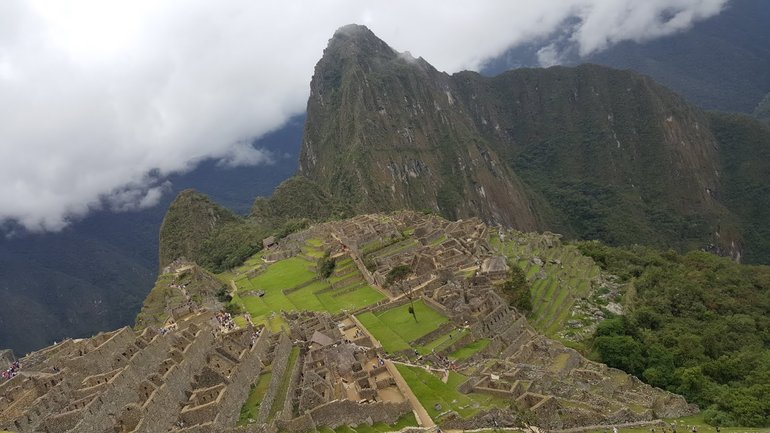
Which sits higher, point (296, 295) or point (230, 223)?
point (230, 223)

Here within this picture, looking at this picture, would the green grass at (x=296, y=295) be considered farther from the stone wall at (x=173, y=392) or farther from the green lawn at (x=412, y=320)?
the stone wall at (x=173, y=392)

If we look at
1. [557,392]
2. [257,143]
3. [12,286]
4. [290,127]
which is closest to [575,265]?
[557,392]

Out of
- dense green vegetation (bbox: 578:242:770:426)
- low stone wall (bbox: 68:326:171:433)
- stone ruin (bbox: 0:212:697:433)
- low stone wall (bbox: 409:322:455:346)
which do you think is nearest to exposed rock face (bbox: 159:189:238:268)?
stone ruin (bbox: 0:212:697:433)

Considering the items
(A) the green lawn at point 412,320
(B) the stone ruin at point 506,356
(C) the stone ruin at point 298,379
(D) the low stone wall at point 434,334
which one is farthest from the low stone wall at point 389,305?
(D) the low stone wall at point 434,334

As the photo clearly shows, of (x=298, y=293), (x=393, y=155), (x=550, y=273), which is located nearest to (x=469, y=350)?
(x=298, y=293)

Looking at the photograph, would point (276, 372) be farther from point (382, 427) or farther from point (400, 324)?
point (400, 324)

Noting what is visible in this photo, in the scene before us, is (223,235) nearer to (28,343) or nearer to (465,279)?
(28,343)
